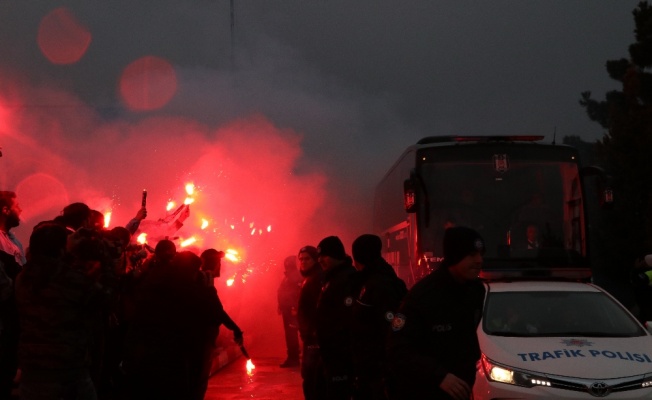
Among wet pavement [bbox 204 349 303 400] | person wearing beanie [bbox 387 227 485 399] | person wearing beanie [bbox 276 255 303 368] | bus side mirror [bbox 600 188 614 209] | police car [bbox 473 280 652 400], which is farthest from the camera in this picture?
person wearing beanie [bbox 276 255 303 368]

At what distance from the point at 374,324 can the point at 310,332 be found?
7.89ft

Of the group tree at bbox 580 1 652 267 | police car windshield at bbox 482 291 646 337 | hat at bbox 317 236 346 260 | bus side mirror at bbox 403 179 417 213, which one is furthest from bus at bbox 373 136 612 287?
tree at bbox 580 1 652 267

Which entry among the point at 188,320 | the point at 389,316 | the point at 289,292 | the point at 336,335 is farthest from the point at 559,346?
the point at 289,292

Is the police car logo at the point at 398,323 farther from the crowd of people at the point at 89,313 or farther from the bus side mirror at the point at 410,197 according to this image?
the bus side mirror at the point at 410,197

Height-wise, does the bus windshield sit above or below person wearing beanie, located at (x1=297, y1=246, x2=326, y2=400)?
above

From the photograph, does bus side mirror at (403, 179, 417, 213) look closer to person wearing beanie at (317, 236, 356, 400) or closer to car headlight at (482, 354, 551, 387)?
car headlight at (482, 354, 551, 387)

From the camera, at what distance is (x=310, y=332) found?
7785 mm

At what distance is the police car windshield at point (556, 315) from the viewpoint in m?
8.05

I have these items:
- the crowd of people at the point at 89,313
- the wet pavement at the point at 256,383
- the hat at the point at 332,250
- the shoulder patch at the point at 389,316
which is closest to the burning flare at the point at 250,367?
the wet pavement at the point at 256,383

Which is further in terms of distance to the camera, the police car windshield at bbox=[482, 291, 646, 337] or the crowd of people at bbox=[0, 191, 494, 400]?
the police car windshield at bbox=[482, 291, 646, 337]

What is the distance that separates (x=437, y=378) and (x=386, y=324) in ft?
4.76

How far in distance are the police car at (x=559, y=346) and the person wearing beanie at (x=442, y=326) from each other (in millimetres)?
2876

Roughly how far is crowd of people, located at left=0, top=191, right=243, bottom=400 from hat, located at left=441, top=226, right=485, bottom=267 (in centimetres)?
202

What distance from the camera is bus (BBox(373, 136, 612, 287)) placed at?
510 inches
